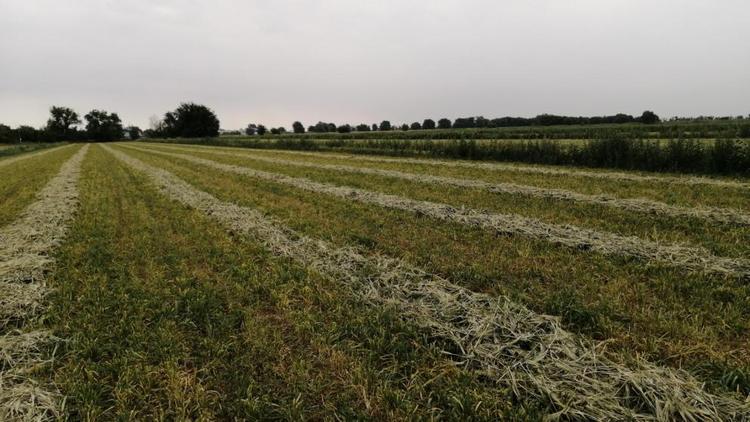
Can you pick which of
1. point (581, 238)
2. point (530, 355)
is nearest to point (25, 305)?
point (530, 355)

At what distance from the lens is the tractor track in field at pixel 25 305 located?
2.61 metres

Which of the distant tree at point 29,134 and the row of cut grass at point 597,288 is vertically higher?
the distant tree at point 29,134

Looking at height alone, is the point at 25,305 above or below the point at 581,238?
below

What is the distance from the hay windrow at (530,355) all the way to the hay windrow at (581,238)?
8.45 ft

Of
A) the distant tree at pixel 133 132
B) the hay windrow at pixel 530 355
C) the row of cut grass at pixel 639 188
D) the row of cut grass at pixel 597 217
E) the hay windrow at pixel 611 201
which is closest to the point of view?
the hay windrow at pixel 530 355

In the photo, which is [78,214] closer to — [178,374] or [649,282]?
[178,374]

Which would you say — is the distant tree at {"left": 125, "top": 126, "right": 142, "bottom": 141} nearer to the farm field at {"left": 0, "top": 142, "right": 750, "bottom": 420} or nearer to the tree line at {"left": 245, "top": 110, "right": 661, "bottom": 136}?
the tree line at {"left": 245, "top": 110, "right": 661, "bottom": 136}

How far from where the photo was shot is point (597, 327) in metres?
3.46

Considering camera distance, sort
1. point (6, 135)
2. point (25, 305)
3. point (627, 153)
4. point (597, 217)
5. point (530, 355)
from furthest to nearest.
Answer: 1. point (6, 135)
2. point (627, 153)
3. point (597, 217)
4. point (25, 305)
5. point (530, 355)

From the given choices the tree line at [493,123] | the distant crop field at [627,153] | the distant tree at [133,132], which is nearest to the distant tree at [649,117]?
the tree line at [493,123]

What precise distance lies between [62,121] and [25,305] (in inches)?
6694

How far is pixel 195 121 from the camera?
4072 inches

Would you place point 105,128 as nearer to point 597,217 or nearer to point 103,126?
point 103,126

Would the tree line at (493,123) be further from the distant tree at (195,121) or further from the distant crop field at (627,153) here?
the distant crop field at (627,153)
